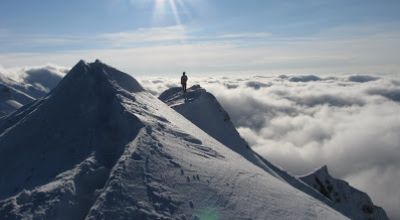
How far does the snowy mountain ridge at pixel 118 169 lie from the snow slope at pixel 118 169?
91mm

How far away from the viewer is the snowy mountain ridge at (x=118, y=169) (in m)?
34.4

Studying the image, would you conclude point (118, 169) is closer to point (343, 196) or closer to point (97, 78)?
point (97, 78)

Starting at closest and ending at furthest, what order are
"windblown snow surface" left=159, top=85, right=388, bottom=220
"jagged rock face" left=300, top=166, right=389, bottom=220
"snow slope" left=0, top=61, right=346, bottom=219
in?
1. "snow slope" left=0, top=61, right=346, bottom=219
2. "windblown snow surface" left=159, top=85, right=388, bottom=220
3. "jagged rock face" left=300, top=166, right=389, bottom=220

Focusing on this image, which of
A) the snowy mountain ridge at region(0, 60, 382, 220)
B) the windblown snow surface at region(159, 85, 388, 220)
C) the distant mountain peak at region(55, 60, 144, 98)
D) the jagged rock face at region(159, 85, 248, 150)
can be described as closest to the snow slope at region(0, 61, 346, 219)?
the snowy mountain ridge at region(0, 60, 382, 220)

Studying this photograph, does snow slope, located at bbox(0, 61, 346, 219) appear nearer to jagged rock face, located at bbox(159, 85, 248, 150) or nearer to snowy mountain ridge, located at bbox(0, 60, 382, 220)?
snowy mountain ridge, located at bbox(0, 60, 382, 220)

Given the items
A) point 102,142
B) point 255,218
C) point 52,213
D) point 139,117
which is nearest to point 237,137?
point 139,117

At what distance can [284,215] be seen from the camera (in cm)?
3641

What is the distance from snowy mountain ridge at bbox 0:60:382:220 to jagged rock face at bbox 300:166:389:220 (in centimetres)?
4421

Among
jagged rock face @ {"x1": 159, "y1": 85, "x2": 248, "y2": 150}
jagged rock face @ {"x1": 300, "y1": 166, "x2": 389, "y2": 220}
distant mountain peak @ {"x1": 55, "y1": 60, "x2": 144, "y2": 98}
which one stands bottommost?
jagged rock face @ {"x1": 300, "y1": 166, "x2": 389, "y2": 220}

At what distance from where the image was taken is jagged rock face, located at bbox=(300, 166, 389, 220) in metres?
85.6

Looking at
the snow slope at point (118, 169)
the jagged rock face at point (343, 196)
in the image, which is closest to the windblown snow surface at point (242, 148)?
the jagged rock face at point (343, 196)

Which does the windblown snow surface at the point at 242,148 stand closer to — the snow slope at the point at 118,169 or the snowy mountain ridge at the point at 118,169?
the snowy mountain ridge at the point at 118,169

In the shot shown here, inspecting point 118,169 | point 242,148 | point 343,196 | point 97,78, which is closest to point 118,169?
→ point 118,169

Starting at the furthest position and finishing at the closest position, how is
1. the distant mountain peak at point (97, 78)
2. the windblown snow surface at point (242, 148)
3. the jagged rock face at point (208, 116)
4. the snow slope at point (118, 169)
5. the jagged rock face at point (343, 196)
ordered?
the jagged rock face at point (343, 196)
the windblown snow surface at point (242, 148)
the jagged rock face at point (208, 116)
the distant mountain peak at point (97, 78)
the snow slope at point (118, 169)
